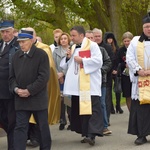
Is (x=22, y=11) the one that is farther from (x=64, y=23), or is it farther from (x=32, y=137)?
(x=32, y=137)

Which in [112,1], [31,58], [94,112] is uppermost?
[112,1]

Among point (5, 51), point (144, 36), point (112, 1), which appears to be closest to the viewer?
point (5, 51)

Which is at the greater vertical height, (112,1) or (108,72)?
(112,1)

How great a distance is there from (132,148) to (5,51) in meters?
2.44

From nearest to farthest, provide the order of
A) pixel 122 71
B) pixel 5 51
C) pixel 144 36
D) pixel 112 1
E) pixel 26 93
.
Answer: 1. pixel 26 93
2. pixel 5 51
3. pixel 144 36
4. pixel 122 71
5. pixel 112 1

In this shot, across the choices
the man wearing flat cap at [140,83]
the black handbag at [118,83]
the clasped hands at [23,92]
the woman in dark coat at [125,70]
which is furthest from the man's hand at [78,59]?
the black handbag at [118,83]

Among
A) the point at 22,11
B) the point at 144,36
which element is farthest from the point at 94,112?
the point at 22,11

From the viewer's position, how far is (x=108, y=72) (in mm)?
9898

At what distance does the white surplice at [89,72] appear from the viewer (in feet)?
27.2

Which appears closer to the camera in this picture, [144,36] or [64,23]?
[144,36]

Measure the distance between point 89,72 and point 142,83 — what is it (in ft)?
2.82

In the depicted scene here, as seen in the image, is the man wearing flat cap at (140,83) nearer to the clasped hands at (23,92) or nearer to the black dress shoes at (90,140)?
the black dress shoes at (90,140)

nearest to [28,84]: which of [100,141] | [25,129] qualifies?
[25,129]

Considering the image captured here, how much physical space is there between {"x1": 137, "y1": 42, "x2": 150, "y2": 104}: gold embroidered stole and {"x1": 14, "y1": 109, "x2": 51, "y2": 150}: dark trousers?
174 cm
